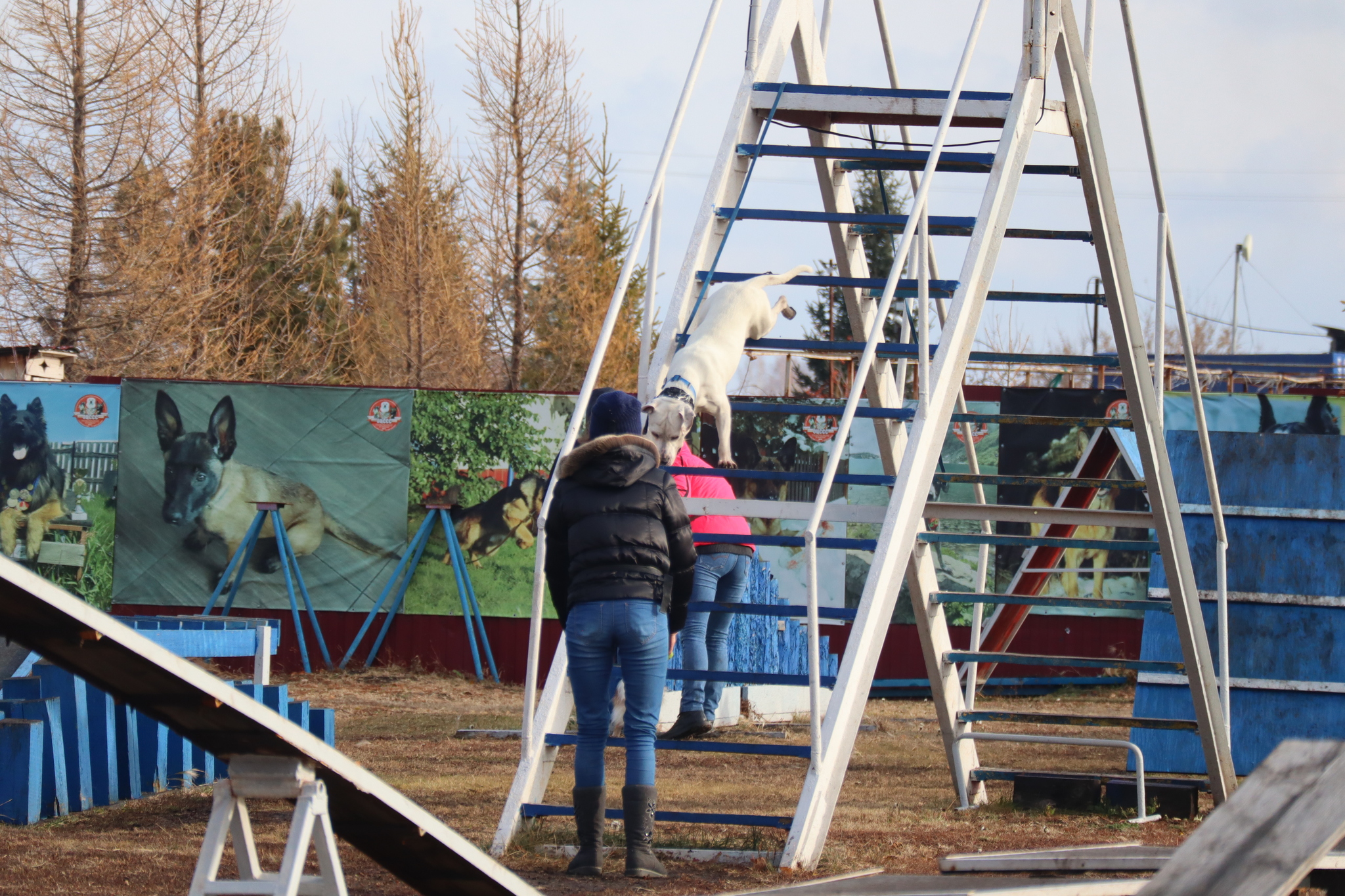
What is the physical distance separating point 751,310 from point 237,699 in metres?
4.56

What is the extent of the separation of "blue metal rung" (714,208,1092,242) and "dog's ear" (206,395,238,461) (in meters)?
8.91

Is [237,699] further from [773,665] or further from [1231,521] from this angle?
[773,665]

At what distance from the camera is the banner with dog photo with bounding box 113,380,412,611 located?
13.9 metres

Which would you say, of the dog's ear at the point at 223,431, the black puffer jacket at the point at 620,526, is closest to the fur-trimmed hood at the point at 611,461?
the black puffer jacket at the point at 620,526

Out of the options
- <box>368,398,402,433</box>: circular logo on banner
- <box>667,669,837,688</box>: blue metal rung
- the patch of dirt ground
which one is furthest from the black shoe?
<box>368,398,402,433</box>: circular logo on banner

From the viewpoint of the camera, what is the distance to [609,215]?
2891 cm

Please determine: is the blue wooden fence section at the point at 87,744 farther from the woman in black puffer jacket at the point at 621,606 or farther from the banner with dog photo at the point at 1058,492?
the banner with dog photo at the point at 1058,492

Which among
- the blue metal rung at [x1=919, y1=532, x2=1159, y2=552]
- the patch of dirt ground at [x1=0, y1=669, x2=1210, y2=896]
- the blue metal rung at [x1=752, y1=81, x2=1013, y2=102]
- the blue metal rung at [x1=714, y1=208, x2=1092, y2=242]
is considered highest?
the blue metal rung at [x1=752, y1=81, x2=1013, y2=102]

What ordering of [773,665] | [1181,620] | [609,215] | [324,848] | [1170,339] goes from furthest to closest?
1. [1170,339]
2. [609,215]
3. [773,665]
4. [1181,620]
5. [324,848]

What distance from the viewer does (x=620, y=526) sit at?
16.7 ft

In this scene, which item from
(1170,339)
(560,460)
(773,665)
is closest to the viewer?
(560,460)

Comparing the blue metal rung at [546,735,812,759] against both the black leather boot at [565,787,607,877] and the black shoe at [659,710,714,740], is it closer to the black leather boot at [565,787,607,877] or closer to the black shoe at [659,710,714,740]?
the black leather boot at [565,787,607,877]

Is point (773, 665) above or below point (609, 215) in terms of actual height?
below

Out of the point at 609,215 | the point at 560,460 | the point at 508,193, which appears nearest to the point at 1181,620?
the point at 560,460
